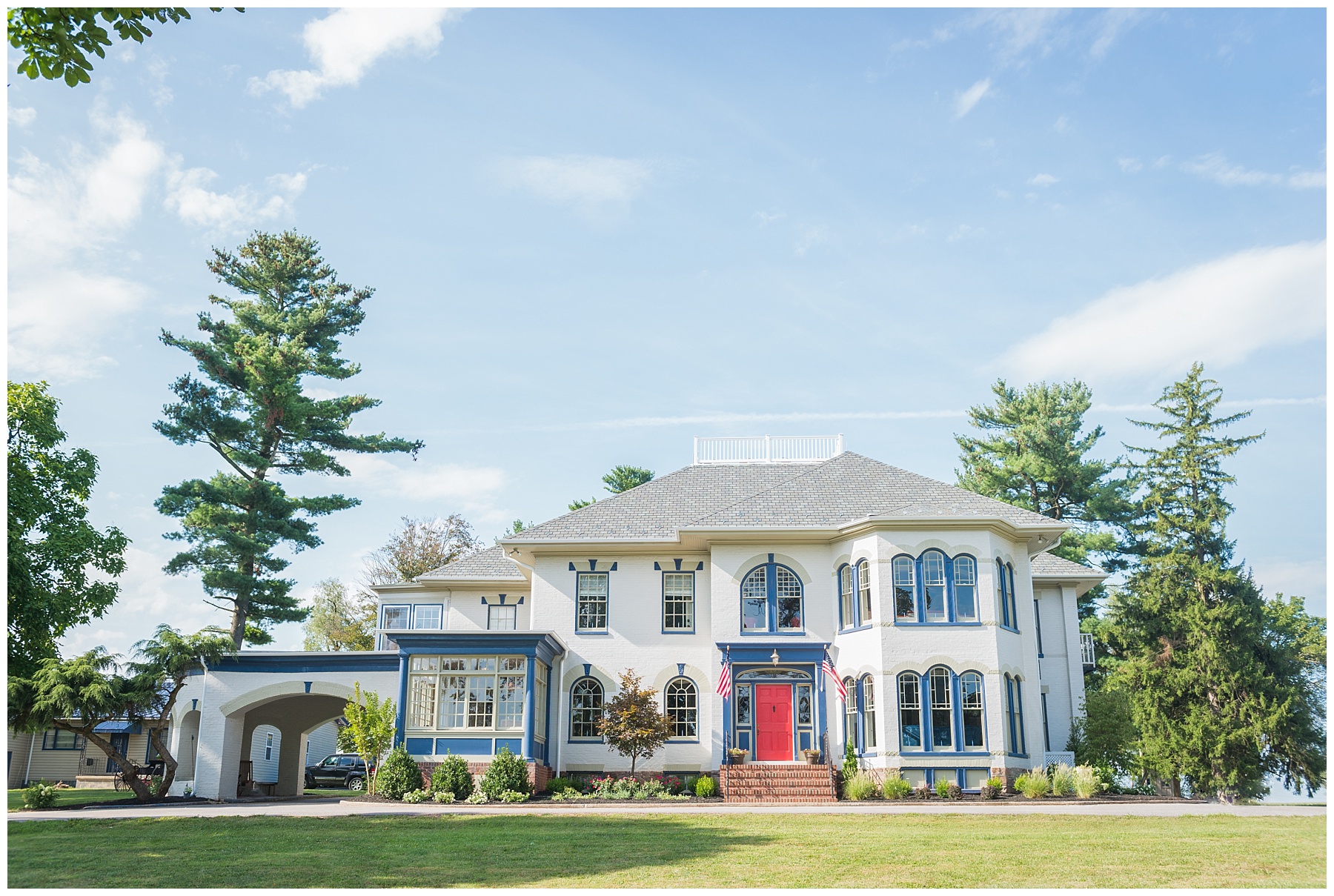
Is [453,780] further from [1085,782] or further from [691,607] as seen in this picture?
[1085,782]

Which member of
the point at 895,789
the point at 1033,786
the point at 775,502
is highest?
the point at 775,502

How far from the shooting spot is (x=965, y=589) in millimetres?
23875

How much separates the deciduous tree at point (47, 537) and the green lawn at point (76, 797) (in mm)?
2959

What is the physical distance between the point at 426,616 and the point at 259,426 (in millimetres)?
11458

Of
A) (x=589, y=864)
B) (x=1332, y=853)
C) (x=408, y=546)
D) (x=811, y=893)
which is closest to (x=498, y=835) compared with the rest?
(x=589, y=864)

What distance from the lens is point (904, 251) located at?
57.0 feet

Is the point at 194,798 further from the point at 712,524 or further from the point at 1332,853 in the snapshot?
the point at 1332,853

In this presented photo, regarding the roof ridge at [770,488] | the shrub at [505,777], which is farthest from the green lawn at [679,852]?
the roof ridge at [770,488]

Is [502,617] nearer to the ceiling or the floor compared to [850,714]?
nearer to the ceiling

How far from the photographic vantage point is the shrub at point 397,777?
70.2 feet

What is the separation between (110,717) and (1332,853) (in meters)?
23.2

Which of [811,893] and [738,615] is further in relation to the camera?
[738,615]

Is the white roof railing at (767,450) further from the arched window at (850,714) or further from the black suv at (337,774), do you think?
the black suv at (337,774)

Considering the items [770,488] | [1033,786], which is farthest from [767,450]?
[1033,786]
